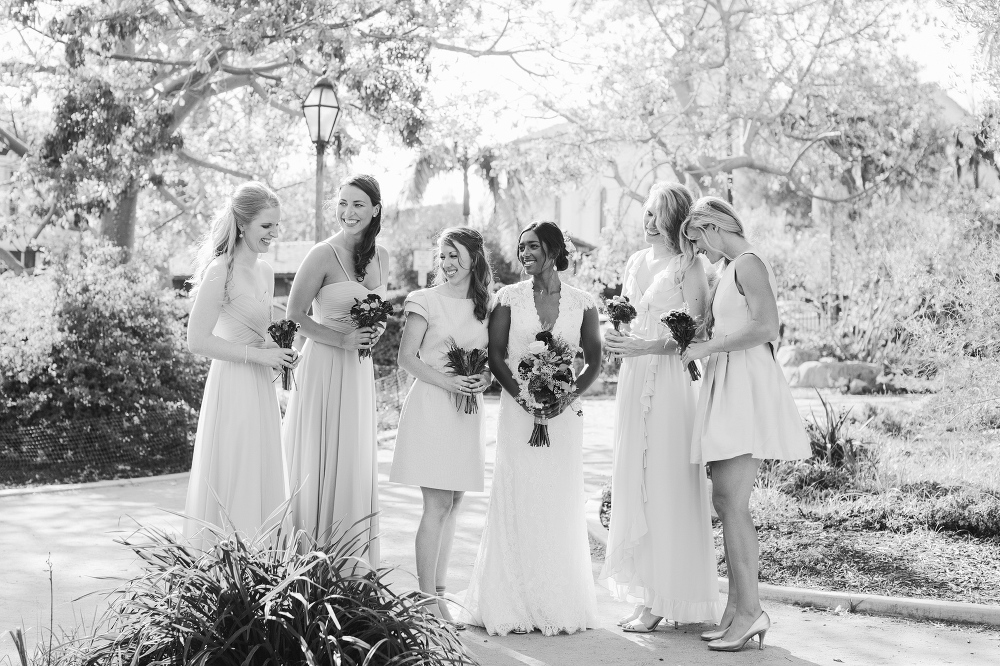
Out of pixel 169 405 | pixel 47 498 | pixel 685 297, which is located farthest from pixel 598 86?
pixel 685 297

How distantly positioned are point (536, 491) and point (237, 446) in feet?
5.47

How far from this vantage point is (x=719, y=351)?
5336 millimetres

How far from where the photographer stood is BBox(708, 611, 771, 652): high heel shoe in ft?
17.0

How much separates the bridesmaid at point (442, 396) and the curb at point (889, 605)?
2161 millimetres

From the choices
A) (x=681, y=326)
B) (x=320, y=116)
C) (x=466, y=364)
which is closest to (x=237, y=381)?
(x=466, y=364)

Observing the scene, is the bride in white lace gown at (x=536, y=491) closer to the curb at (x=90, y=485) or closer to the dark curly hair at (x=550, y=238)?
the dark curly hair at (x=550, y=238)

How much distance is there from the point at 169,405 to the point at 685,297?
8.24 metres

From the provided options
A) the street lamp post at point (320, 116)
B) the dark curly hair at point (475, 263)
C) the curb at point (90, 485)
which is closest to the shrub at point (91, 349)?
the curb at point (90, 485)

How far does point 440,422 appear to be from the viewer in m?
5.70

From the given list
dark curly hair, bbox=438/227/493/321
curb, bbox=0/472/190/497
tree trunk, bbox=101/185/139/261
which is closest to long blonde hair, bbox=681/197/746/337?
dark curly hair, bbox=438/227/493/321

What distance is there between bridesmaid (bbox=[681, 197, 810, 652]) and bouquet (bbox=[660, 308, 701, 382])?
65 millimetres

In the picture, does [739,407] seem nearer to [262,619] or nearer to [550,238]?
[550,238]

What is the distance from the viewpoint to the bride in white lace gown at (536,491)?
555cm

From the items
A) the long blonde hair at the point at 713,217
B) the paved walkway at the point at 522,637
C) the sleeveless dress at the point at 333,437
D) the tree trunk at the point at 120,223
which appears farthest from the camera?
the tree trunk at the point at 120,223
